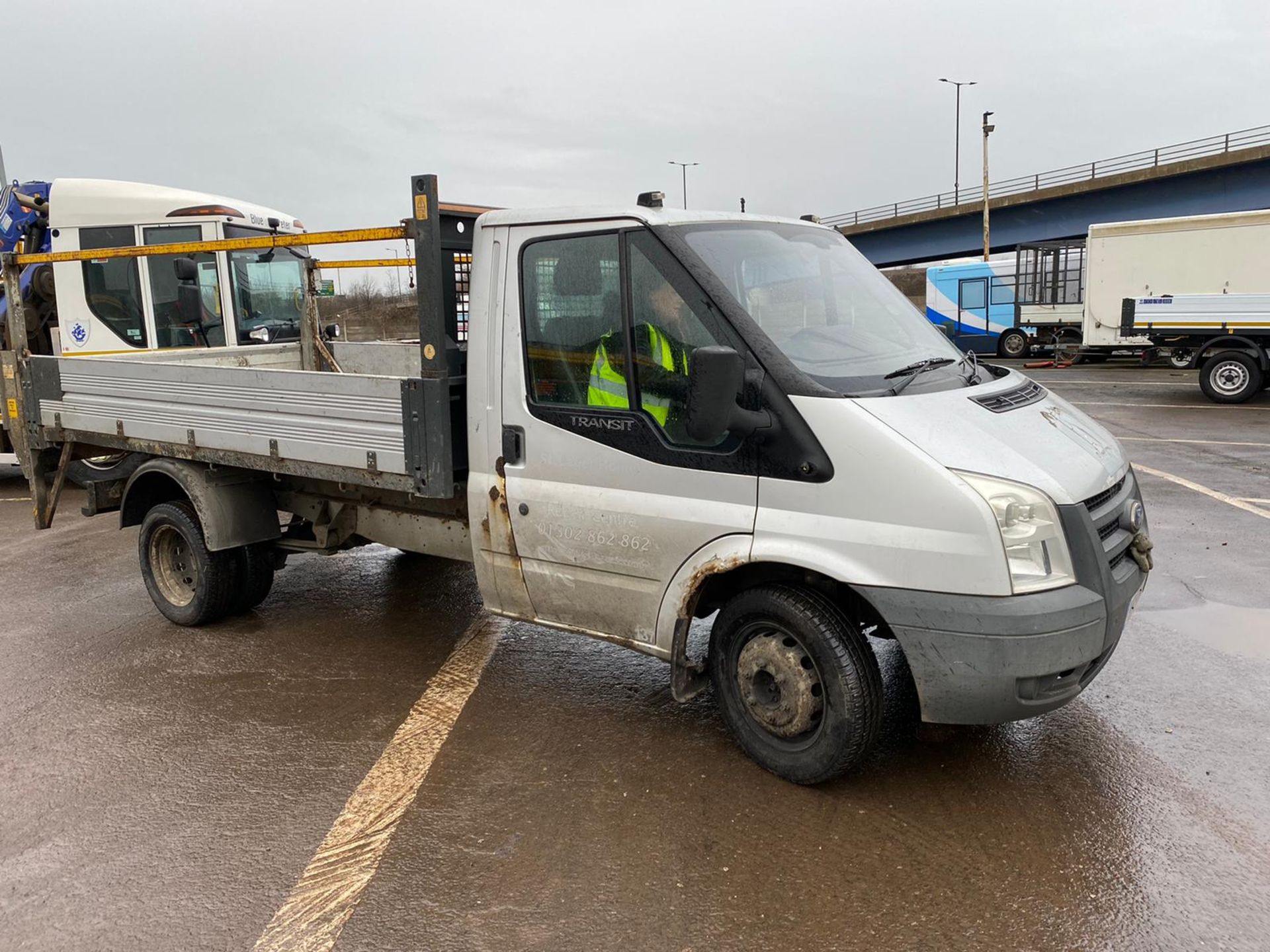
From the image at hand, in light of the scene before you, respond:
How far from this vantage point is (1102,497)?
3.66m

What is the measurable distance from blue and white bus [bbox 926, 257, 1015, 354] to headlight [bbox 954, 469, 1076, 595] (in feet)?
87.1

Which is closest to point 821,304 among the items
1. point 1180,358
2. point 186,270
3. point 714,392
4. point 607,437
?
point 714,392

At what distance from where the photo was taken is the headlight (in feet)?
10.8

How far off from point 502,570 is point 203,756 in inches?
60.4

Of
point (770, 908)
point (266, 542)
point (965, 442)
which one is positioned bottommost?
point (770, 908)

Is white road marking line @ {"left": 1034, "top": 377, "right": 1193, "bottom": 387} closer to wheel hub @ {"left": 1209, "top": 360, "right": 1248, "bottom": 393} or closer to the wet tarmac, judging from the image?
wheel hub @ {"left": 1209, "top": 360, "right": 1248, "bottom": 393}

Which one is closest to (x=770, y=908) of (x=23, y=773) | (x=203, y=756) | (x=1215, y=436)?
(x=203, y=756)

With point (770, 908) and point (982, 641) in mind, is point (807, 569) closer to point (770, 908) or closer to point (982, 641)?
point (982, 641)

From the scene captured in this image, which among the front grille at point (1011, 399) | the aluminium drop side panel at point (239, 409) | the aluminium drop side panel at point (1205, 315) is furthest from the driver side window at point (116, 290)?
the aluminium drop side panel at point (1205, 315)

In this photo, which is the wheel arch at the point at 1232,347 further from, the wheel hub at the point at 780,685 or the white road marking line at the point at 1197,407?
the wheel hub at the point at 780,685

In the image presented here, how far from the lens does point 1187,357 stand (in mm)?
21922

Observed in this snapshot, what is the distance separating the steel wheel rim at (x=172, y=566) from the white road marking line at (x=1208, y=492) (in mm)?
8191

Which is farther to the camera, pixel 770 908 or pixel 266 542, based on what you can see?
pixel 266 542

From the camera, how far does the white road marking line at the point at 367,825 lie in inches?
120
